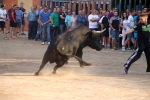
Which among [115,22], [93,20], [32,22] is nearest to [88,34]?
[115,22]

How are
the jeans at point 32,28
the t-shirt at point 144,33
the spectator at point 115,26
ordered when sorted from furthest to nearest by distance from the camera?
the jeans at point 32,28 → the spectator at point 115,26 → the t-shirt at point 144,33

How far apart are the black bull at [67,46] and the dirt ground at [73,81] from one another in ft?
1.26

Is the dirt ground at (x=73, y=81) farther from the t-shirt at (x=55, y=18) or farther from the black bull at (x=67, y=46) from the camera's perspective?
the t-shirt at (x=55, y=18)

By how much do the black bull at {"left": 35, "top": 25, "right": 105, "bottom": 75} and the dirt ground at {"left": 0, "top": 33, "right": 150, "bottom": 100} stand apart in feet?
1.26

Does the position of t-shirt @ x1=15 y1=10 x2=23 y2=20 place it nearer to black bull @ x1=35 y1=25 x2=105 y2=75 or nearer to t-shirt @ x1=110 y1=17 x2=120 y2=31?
t-shirt @ x1=110 y1=17 x2=120 y2=31

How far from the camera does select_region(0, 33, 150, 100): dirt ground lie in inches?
398

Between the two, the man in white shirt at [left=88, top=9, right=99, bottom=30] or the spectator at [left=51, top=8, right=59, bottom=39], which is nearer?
the man in white shirt at [left=88, top=9, right=99, bottom=30]

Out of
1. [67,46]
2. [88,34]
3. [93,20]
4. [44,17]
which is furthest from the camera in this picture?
[44,17]

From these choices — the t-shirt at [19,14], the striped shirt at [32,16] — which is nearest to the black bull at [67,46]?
the striped shirt at [32,16]

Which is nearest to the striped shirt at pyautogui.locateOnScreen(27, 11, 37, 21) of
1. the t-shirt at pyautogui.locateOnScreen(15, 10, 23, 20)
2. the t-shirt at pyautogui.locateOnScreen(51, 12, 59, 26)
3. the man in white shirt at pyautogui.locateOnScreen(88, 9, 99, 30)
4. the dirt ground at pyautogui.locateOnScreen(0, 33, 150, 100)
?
the t-shirt at pyautogui.locateOnScreen(15, 10, 23, 20)

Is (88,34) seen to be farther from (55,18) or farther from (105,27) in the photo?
(55,18)

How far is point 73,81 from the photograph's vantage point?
1205cm

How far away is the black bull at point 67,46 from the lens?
13008mm

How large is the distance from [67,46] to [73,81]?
136 centimetres
